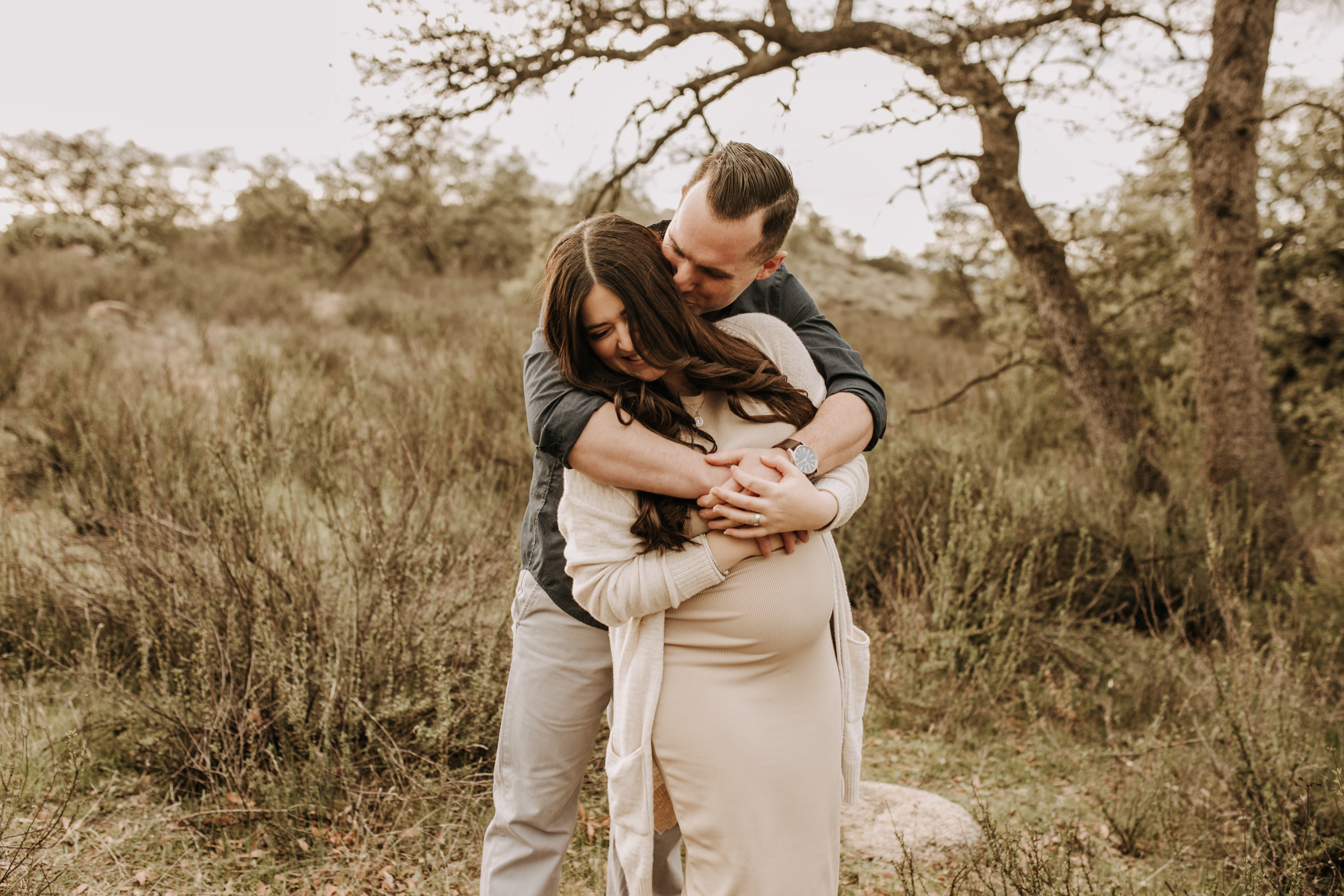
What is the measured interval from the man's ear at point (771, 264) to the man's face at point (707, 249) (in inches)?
2.0

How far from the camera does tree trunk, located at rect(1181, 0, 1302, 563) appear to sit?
4.71 metres

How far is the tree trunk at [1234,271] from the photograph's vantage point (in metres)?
4.71

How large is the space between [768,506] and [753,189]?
65 centimetres

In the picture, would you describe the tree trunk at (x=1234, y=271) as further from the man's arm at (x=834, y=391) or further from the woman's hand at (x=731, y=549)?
the woman's hand at (x=731, y=549)

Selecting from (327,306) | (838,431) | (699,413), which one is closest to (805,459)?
(838,431)

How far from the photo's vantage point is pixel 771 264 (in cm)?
Answer: 161

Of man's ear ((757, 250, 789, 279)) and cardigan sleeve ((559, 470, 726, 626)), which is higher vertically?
man's ear ((757, 250, 789, 279))

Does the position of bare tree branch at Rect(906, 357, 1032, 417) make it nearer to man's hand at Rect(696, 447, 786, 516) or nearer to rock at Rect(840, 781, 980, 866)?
rock at Rect(840, 781, 980, 866)

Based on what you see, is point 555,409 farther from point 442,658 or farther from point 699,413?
point 442,658

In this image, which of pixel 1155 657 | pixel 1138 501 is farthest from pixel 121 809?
pixel 1138 501

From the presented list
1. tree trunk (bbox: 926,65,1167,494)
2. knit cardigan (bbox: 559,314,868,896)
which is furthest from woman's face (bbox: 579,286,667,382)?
tree trunk (bbox: 926,65,1167,494)

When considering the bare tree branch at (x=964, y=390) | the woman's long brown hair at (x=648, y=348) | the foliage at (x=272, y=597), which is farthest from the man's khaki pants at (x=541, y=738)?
A: the bare tree branch at (x=964, y=390)

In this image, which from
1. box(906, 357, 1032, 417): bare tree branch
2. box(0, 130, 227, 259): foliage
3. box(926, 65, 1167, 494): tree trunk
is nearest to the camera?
box(926, 65, 1167, 494): tree trunk

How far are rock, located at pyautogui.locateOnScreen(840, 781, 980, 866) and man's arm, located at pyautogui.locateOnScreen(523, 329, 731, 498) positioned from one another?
170cm
